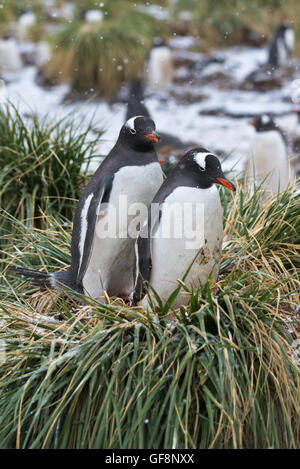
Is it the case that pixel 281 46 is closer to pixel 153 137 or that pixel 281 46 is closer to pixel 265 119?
pixel 265 119

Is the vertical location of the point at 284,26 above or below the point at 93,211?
above

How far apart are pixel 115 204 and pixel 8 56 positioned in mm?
8532

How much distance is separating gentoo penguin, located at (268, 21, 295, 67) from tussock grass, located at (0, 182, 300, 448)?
8.66 meters

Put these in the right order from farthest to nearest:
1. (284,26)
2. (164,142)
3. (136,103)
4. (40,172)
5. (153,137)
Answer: (284,26)
(136,103)
(164,142)
(40,172)
(153,137)

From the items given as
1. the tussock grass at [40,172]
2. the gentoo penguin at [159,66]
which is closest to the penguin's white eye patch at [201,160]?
the tussock grass at [40,172]

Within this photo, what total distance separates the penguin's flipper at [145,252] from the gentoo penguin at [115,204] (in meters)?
0.13

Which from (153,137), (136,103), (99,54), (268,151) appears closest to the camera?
(153,137)

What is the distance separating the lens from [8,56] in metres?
10.1

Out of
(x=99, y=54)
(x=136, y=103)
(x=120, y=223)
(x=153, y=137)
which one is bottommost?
(x=120, y=223)

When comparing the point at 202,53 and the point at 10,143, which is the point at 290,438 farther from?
the point at 202,53

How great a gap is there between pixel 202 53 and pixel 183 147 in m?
5.80

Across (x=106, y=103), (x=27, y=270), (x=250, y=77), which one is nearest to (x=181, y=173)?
(x=27, y=270)

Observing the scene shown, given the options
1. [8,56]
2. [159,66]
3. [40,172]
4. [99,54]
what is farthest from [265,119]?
[8,56]
